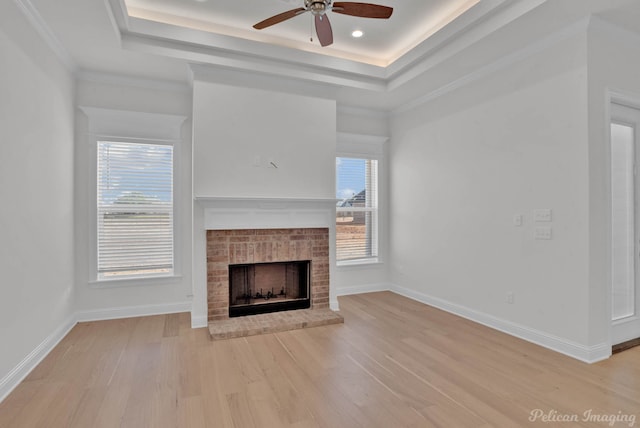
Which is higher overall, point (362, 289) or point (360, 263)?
point (360, 263)

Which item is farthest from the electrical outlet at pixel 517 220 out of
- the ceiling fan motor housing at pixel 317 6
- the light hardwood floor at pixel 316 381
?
the ceiling fan motor housing at pixel 317 6

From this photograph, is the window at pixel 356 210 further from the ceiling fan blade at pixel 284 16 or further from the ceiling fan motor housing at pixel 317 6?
the ceiling fan motor housing at pixel 317 6

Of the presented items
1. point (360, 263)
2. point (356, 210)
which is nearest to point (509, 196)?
point (356, 210)

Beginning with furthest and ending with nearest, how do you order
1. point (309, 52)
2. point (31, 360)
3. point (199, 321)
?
point (309, 52), point (199, 321), point (31, 360)

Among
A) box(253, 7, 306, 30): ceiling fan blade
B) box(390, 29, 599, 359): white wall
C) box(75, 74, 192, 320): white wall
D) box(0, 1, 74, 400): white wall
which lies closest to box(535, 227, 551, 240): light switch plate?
box(390, 29, 599, 359): white wall

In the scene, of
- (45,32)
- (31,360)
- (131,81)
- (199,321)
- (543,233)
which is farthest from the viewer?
(131,81)

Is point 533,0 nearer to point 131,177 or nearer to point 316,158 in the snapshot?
point 316,158

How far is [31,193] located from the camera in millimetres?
2852

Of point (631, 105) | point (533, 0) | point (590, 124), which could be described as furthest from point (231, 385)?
point (631, 105)

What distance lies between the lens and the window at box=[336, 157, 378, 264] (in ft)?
17.8

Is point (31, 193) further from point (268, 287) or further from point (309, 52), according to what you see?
point (309, 52)

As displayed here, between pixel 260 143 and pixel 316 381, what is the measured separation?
108 inches

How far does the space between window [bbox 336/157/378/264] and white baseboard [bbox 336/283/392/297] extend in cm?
44

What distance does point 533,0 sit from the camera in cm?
275
